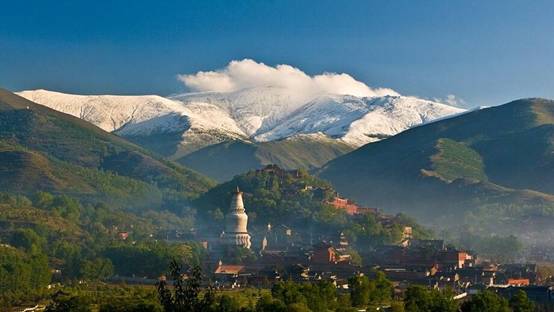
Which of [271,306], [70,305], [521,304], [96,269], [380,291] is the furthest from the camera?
[96,269]

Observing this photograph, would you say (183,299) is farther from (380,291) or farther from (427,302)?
(380,291)

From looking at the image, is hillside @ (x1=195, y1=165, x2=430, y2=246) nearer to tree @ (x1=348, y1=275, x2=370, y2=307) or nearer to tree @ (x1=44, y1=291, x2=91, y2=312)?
tree @ (x1=348, y1=275, x2=370, y2=307)

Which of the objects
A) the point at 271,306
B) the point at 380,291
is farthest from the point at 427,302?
the point at 380,291

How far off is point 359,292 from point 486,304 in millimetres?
13694

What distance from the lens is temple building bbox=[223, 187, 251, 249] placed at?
157 meters

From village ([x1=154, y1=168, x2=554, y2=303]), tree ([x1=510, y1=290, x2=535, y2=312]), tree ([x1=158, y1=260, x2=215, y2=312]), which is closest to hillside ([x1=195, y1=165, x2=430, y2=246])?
village ([x1=154, y1=168, x2=554, y2=303])

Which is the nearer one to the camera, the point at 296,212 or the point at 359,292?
the point at 359,292

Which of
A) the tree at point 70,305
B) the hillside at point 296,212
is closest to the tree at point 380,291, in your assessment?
the tree at point 70,305

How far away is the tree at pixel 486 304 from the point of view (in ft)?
287

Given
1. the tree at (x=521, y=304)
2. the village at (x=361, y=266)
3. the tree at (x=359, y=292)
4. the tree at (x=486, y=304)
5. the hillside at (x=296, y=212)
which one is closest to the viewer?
the tree at (x=486, y=304)

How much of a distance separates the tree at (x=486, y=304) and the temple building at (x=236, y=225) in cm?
6615

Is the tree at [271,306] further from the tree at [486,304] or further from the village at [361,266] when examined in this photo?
the village at [361,266]

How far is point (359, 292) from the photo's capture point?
326ft

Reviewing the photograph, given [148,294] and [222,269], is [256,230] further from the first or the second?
[148,294]
